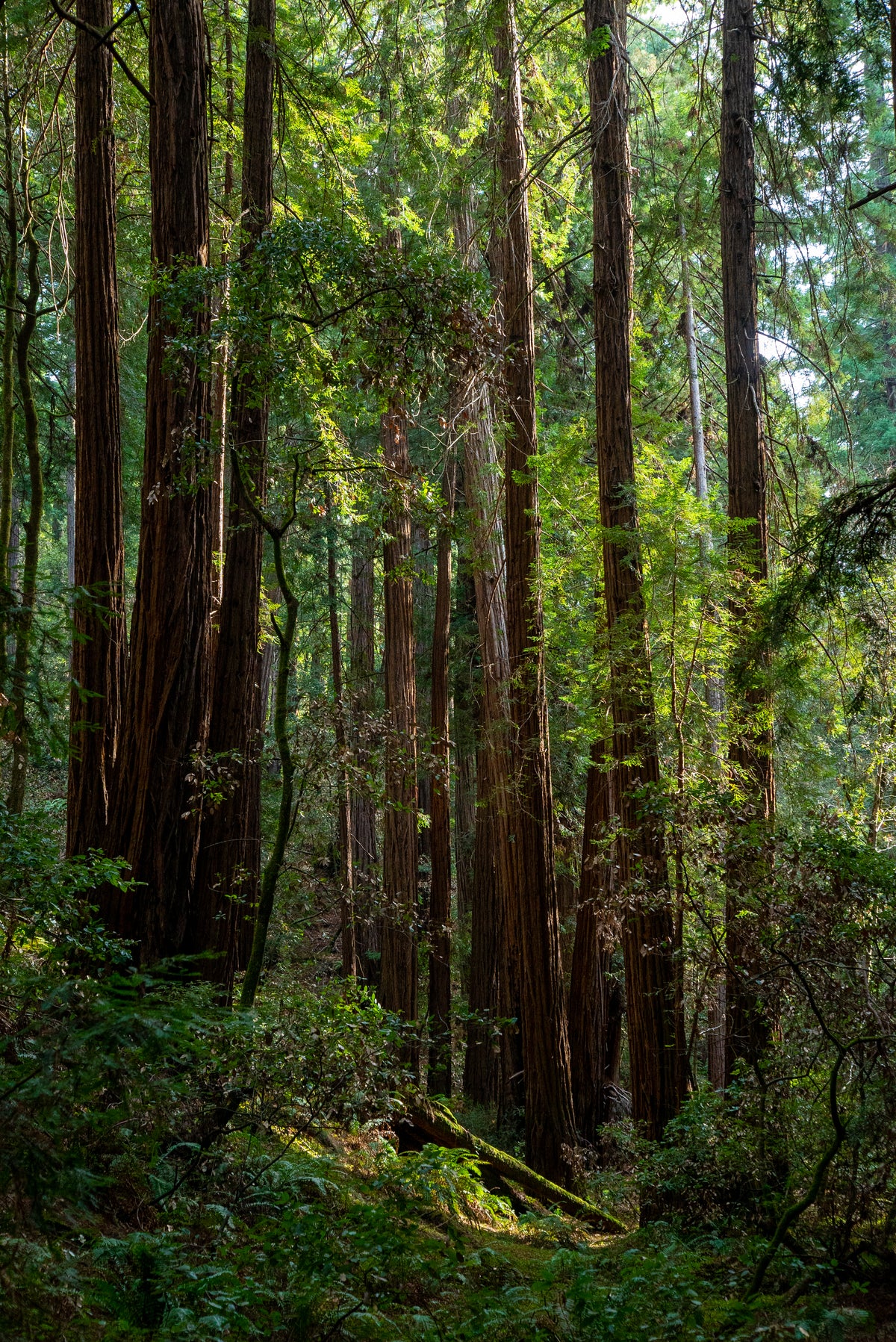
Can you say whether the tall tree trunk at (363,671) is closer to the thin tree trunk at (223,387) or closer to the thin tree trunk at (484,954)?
the thin tree trunk at (484,954)

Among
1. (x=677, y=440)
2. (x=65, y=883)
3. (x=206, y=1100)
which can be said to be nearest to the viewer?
(x=206, y=1100)

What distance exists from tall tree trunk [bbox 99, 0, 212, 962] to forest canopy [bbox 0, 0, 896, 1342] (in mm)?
32

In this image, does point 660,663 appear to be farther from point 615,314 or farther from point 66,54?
point 66,54

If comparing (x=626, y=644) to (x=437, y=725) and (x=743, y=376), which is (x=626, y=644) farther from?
(x=437, y=725)

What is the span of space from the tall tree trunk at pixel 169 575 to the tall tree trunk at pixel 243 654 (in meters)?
0.25

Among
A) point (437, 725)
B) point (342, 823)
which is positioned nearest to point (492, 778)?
point (437, 725)

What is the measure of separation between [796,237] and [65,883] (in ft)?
36.8

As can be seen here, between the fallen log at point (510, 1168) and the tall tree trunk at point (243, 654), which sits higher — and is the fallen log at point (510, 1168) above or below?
below

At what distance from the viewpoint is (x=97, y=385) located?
7.43 metres

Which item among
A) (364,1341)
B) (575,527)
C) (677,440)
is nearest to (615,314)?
(575,527)

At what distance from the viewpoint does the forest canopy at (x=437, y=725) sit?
3.98 metres

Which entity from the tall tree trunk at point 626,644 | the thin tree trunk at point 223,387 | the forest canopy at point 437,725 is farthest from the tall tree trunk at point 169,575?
the tall tree trunk at point 626,644

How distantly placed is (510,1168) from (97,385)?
696cm

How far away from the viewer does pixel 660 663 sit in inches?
361
